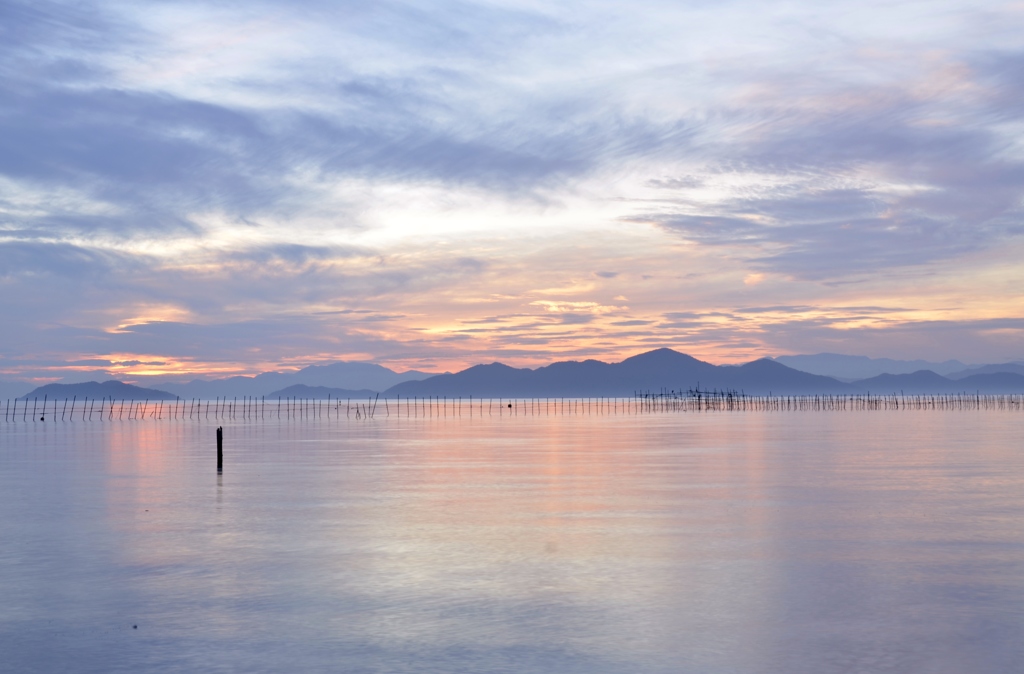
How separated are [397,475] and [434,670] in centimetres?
2563

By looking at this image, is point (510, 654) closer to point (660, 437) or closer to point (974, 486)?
point (974, 486)

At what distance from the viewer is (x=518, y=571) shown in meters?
17.6

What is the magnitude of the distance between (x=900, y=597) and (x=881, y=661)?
375cm

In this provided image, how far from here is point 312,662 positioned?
39.5 ft

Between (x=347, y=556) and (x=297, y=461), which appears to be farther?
(x=297, y=461)

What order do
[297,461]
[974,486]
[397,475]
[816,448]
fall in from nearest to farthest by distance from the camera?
[974,486], [397,475], [297,461], [816,448]

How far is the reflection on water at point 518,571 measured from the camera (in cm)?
1248

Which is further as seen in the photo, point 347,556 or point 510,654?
point 347,556

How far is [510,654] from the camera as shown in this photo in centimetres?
1232

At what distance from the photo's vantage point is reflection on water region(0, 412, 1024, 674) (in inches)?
492

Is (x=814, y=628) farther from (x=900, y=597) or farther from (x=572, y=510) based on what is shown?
(x=572, y=510)

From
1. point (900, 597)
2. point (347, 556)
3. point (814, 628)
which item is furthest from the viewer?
point (347, 556)

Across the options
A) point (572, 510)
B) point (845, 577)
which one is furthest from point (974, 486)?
point (845, 577)

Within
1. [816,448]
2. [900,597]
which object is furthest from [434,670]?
[816,448]
